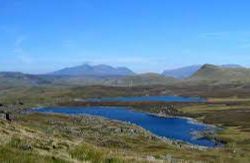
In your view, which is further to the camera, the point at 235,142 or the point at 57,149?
the point at 235,142

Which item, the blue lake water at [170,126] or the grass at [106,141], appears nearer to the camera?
the grass at [106,141]

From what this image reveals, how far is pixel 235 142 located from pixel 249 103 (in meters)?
101

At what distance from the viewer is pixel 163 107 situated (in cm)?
18888

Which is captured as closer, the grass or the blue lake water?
the grass

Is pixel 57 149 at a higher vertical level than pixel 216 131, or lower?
higher

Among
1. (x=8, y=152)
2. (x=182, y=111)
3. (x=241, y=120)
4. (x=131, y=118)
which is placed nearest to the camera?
(x=8, y=152)

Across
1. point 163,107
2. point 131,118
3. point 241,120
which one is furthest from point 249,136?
point 163,107

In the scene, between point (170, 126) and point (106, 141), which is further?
point (170, 126)

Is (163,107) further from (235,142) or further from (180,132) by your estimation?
(235,142)

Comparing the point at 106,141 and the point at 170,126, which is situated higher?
the point at 106,141

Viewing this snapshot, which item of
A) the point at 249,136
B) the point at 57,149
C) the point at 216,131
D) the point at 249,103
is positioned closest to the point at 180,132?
the point at 216,131

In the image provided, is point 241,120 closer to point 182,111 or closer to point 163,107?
point 182,111

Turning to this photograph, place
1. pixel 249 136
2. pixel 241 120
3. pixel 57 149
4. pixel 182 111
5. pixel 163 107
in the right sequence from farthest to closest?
pixel 163 107 → pixel 182 111 → pixel 241 120 → pixel 249 136 → pixel 57 149

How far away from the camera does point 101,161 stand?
16.0 m
